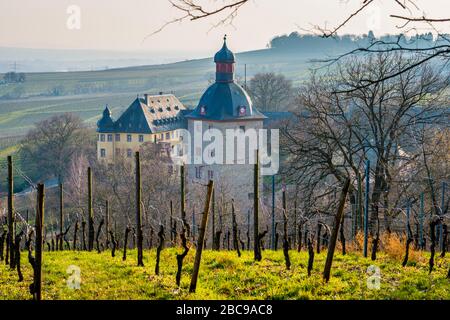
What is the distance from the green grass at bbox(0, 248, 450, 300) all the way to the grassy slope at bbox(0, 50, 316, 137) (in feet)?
233

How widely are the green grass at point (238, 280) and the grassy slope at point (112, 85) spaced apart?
71.1m

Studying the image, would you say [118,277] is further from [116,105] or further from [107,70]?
[107,70]

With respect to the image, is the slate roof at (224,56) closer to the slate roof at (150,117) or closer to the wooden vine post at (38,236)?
the slate roof at (150,117)

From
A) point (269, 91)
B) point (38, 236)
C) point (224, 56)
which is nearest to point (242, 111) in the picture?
point (224, 56)

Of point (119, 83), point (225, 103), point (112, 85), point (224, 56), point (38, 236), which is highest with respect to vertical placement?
point (119, 83)

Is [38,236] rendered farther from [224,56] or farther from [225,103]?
[224,56]

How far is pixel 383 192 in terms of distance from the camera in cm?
2009

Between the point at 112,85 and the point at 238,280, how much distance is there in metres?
118

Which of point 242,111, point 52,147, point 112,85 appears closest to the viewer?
point 52,147

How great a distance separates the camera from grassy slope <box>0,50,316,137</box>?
309 feet

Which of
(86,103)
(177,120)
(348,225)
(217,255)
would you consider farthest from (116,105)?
(217,255)

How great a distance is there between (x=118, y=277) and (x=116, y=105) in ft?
317

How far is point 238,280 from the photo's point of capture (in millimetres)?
9359

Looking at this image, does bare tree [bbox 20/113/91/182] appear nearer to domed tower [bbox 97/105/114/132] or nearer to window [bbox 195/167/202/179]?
domed tower [bbox 97/105/114/132]
